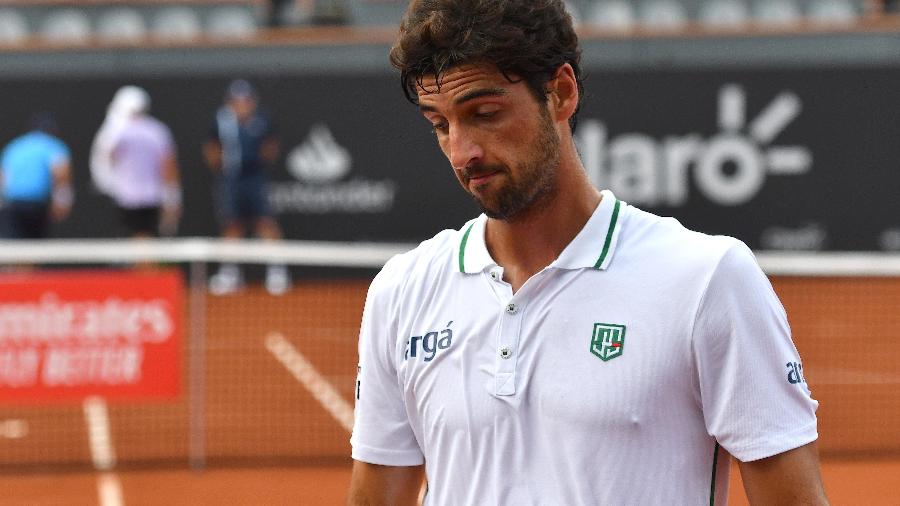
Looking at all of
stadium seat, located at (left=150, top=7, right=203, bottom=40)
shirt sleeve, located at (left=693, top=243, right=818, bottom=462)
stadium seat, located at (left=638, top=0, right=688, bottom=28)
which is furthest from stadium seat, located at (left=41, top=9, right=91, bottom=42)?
shirt sleeve, located at (left=693, top=243, right=818, bottom=462)

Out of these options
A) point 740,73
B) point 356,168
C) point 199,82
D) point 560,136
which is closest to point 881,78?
point 740,73

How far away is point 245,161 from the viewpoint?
15719 millimetres

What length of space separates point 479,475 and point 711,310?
45 cm

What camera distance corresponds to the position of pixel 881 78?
1591cm

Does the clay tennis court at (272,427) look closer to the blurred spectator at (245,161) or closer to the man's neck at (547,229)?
the blurred spectator at (245,161)

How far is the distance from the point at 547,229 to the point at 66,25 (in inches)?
652

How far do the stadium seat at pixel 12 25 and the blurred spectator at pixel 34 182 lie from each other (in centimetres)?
290

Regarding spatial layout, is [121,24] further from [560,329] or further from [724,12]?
[560,329]

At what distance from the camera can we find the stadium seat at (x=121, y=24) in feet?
59.1

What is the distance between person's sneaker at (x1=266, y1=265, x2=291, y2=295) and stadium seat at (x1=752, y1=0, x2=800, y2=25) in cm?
673

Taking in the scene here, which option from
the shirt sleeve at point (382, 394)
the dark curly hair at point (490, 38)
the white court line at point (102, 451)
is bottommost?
the white court line at point (102, 451)

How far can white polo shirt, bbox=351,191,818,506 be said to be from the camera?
2150mm

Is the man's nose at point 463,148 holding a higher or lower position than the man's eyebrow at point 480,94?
lower

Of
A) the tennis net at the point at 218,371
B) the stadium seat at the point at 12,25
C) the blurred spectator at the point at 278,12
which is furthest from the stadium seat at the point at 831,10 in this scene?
the stadium seat at the point at 12,25
